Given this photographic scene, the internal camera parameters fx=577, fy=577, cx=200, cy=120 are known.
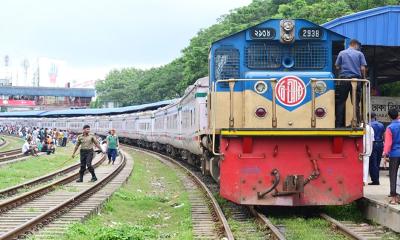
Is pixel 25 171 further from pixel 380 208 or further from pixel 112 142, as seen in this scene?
pixel 380 208

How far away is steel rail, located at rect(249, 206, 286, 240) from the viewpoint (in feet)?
25.4

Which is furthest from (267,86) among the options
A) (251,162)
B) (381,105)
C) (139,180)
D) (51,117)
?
(51,117)

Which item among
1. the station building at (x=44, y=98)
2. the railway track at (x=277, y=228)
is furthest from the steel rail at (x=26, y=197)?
the station building at (x=44, y=98)

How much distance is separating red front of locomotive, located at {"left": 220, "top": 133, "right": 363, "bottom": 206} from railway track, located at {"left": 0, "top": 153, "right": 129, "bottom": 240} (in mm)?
3166

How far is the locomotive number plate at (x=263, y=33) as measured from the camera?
10188 mm

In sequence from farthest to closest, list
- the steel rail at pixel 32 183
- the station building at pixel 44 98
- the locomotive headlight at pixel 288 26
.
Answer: the station building at pixel 44 98
the steel rail at pixel 32 183
the locomotive headlight at pixel 288 26

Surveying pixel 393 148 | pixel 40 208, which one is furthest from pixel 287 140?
pixel 40 208

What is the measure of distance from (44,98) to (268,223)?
10663 cm

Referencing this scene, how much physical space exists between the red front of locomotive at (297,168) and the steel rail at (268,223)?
0.30 m

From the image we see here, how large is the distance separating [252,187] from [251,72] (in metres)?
2.04

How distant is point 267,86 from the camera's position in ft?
31.1

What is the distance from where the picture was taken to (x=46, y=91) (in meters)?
109

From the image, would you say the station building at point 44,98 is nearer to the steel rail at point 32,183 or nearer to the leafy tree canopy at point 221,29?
the leafy tree canopy at point 221,29

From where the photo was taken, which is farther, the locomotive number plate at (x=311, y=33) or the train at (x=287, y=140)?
the locomotive number plate at (x=311, y=33)
